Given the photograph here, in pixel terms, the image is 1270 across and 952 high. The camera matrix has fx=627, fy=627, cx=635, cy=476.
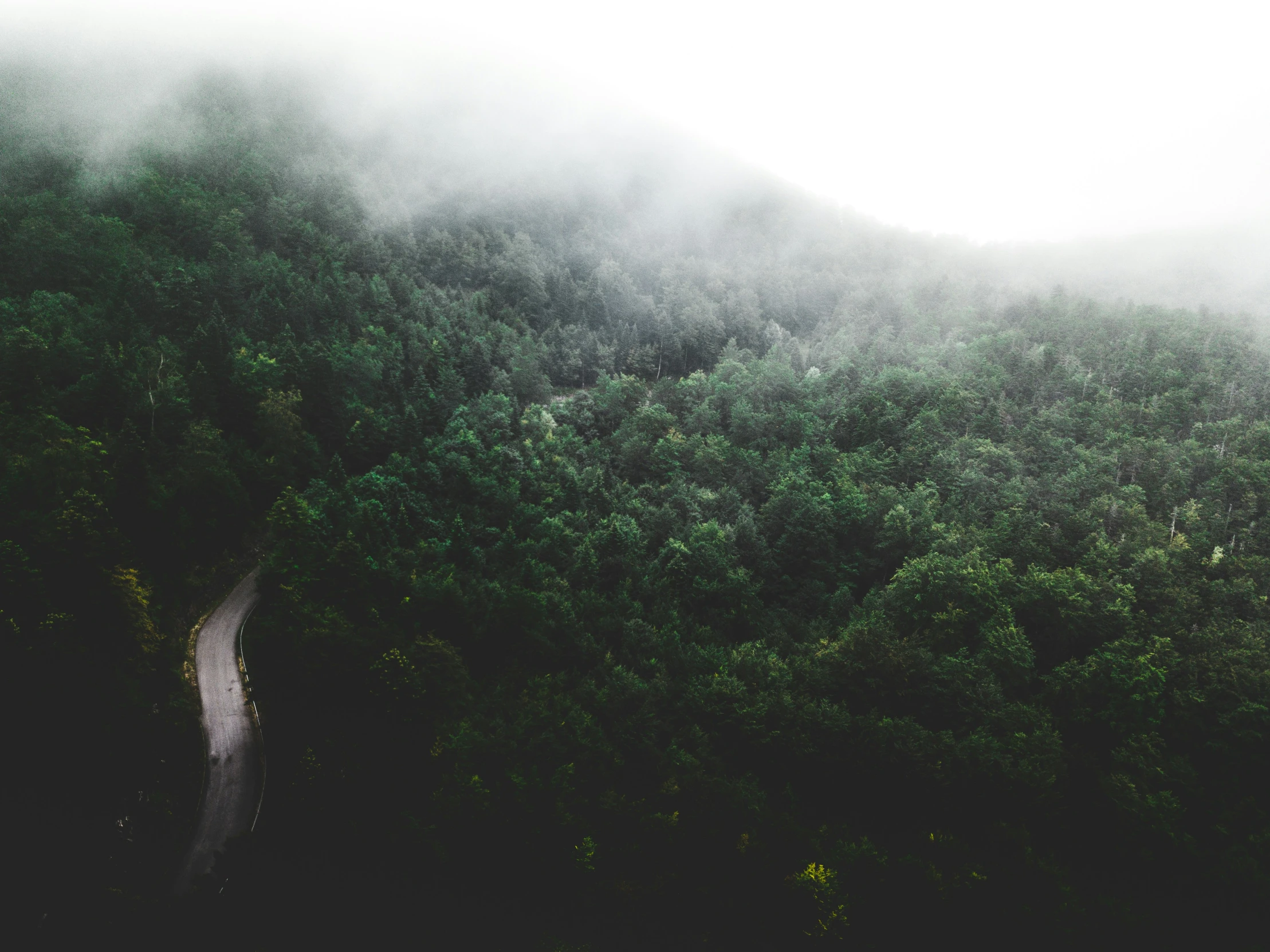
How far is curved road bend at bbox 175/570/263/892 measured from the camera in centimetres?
3138

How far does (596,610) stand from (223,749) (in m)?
25.1

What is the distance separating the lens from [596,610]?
4959 cm

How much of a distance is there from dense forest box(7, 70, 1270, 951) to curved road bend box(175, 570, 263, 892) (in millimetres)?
862

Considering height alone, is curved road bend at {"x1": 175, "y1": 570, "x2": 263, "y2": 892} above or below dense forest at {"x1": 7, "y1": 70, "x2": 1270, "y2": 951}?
below

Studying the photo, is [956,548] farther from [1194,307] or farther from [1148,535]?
[1194,307]

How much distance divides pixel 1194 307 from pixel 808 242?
248 ft

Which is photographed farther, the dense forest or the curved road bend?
the curved road bend

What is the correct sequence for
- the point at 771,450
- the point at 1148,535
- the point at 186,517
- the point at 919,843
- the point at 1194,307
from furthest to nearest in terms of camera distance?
the point at 1194,307 < the point at 771,450 < the point at 1148,535 < the point at 186,517 < the point at 919,843

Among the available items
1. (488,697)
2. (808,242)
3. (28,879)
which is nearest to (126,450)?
(28,879)

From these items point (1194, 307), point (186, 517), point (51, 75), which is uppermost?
point (51, 75)

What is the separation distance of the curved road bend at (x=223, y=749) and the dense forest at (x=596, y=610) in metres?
0.86

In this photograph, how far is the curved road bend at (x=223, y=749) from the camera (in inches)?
1235

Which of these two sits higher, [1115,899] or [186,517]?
[186,517]

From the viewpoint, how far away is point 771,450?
73188 millimetres
